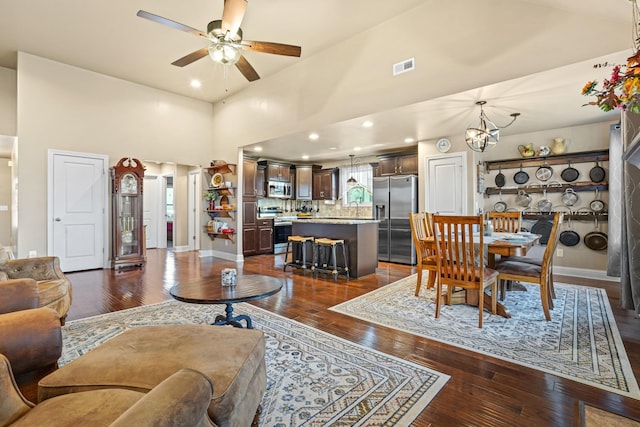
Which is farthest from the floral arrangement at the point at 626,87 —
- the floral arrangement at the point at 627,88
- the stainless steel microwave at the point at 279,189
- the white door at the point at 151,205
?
the white door at the point at 151,205

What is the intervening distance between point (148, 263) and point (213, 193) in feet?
6.73

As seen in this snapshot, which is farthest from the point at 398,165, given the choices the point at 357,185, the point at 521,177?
the point at 521,177

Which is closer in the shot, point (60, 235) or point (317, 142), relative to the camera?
point (60, 235)

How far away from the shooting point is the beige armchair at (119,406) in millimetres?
743

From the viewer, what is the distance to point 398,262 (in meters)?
6.36

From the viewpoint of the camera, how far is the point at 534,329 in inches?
109

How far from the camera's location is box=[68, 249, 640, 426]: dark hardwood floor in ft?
5.49

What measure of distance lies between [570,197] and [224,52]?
5757 millimetres

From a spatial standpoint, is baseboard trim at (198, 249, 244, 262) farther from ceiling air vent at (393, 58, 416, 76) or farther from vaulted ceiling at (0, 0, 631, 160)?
ceiling air vent at (393, 58, 416, 76)

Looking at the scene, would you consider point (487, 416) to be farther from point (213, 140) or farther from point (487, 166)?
point (213, 140)

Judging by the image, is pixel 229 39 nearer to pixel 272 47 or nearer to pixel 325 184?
pixel 272 47

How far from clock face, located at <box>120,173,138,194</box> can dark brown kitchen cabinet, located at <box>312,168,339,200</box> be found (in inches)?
172

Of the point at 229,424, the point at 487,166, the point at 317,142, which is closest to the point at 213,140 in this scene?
the point at 317,142

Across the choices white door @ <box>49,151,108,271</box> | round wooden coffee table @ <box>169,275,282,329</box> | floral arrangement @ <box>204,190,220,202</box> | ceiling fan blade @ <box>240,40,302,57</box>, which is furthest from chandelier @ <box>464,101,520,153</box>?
white door @ <box>49,151,108,271</box>
